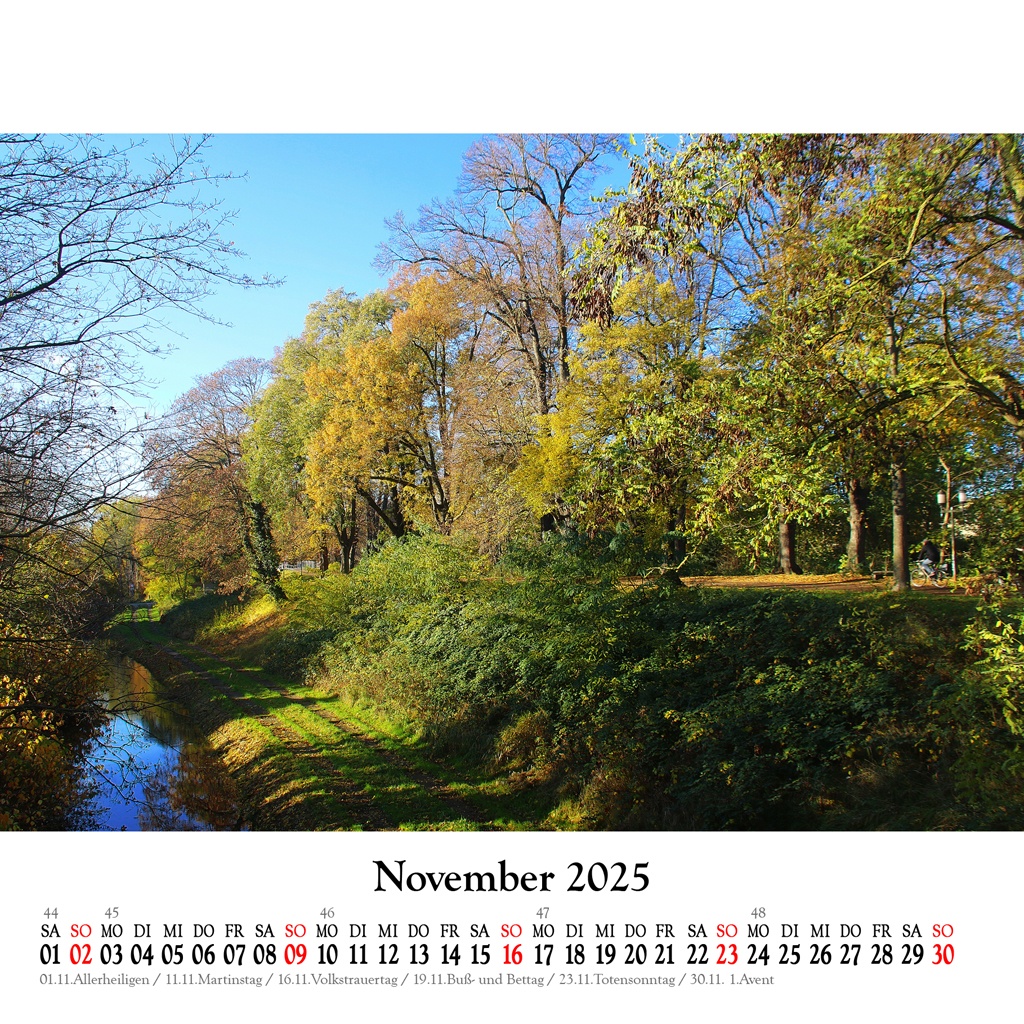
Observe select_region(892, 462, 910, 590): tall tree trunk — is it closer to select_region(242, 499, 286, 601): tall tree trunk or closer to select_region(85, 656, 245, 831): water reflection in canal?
select_region(85, 656, 245, 831): water reflection in canal

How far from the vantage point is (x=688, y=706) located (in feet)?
22.7

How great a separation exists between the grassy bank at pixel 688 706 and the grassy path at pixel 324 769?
0.26 ft

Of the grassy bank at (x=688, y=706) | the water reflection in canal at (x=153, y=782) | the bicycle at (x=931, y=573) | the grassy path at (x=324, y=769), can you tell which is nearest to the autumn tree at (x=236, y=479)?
the grassy path at (x=324, y=769)

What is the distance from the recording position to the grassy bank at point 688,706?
5.13m

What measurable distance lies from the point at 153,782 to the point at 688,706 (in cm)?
696

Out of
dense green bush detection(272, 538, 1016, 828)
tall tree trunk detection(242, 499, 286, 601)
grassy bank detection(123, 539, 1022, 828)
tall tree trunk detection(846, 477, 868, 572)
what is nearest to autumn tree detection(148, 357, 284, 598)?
tall tree trunk detection(242, 499, 286, 601)

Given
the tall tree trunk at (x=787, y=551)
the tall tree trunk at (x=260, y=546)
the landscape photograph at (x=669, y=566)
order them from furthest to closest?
the tall tree trunk at (x=260, y=546), the tall tree trunk at (x=787, y=551), the landscape photograph at (x=669, y=566)

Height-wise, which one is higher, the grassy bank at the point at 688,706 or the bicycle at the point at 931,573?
the bicycle at the point at 931,573

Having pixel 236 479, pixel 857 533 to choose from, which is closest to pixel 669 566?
pixel 857 533

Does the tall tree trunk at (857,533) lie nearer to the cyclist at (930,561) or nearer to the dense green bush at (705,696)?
the cyclist at (930,561)

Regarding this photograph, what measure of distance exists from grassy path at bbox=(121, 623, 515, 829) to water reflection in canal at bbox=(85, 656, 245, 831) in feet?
1.12
